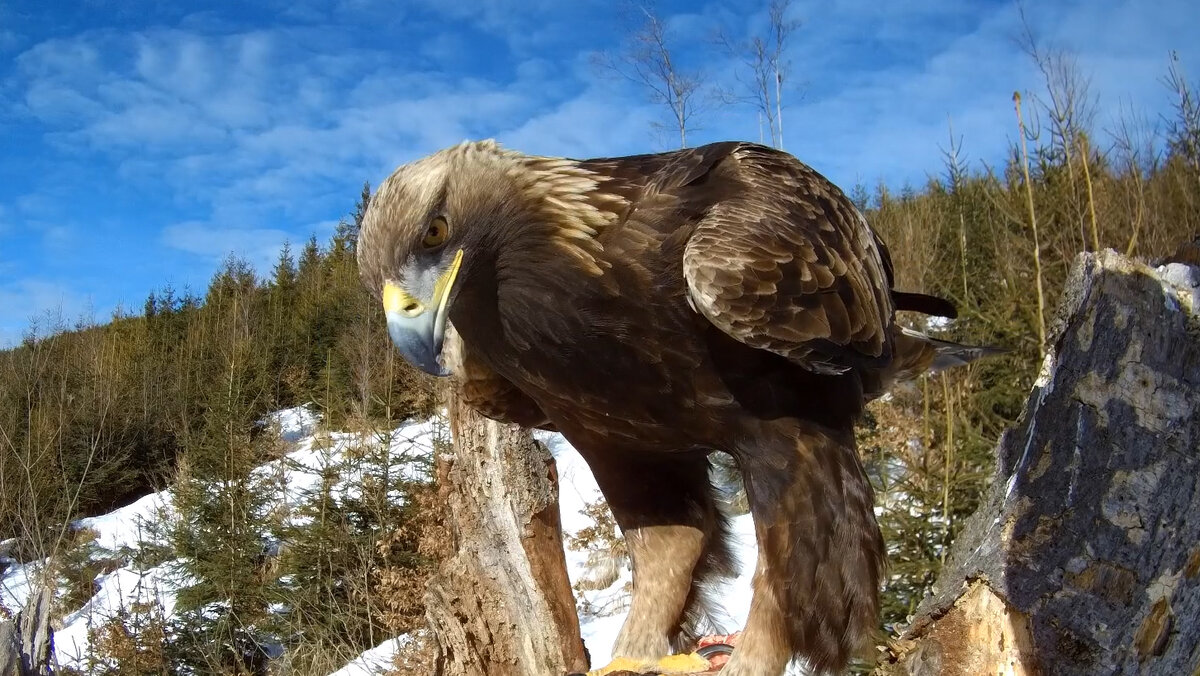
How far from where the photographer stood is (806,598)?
2443 millimetres

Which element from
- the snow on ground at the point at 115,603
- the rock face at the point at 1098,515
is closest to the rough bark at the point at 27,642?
the rock face at the point at 1098,515

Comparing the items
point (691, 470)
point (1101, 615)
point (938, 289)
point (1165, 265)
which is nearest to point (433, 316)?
point (691, 470)

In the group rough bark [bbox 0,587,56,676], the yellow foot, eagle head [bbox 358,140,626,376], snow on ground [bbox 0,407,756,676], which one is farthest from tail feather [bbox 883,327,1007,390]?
rough bark [bbox 0,587,56,676]

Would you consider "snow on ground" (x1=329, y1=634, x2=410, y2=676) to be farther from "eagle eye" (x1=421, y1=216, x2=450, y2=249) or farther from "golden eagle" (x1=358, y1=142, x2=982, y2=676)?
"eagle eye" (x1=421, y1=216, x2=450, y2=249)

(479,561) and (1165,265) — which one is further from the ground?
(1165,265)

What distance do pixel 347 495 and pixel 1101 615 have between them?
13.1m

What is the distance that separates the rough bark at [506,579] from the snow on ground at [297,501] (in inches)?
176

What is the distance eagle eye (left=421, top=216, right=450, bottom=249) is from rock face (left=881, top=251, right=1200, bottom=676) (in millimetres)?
1853

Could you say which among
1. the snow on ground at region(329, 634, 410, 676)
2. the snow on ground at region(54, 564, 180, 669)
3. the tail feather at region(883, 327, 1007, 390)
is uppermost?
the tail feather at region(883, 327, 1007, 390)

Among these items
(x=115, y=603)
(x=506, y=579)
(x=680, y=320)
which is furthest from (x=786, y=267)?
(x=115, y=603)

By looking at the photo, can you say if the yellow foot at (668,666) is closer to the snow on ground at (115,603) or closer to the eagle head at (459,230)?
the eagle head at (459,230)

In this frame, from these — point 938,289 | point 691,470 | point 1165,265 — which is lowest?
point 691,470

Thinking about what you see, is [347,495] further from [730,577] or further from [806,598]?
[806,598]

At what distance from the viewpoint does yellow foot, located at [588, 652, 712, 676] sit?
114 inches
